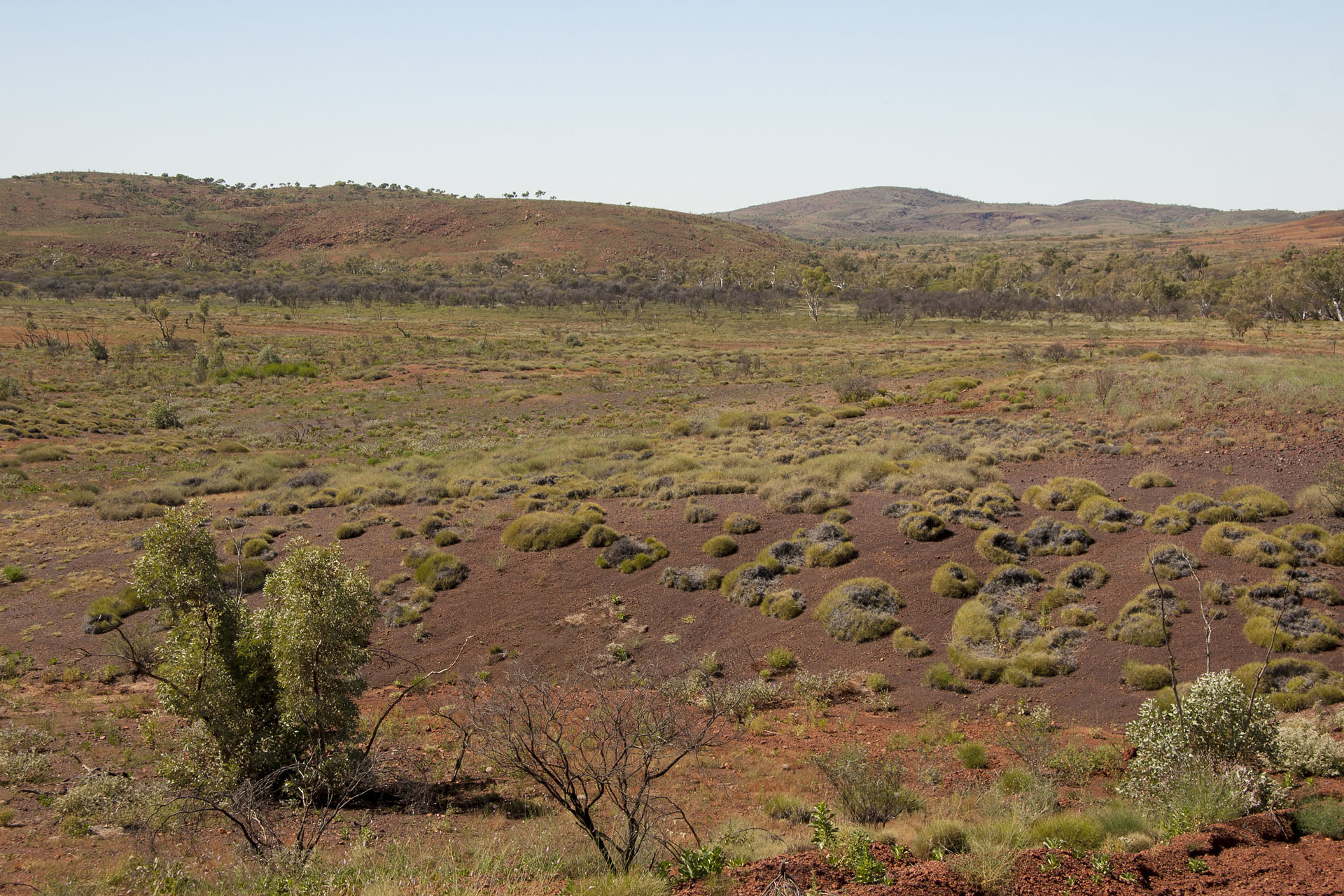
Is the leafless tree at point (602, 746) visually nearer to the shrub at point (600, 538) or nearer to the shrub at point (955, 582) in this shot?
the shrub at point (600, 538)

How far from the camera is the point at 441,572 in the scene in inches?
684

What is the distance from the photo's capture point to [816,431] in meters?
29.6

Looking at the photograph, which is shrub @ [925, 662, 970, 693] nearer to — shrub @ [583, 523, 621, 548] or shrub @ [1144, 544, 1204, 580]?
shrub @ [1144, 544, 1204, 580]

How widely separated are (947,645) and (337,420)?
34.0 meters

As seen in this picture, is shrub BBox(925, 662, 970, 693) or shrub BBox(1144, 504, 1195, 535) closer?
shrub BBox(925, 662, 970, 693)

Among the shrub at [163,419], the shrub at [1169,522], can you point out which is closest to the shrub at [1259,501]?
the shrub at [1169,522]

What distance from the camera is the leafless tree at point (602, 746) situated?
6.50 m

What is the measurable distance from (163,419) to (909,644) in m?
37.9

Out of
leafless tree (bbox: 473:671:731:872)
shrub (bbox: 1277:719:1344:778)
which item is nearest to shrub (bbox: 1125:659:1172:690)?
shrub (bbox: 1277:719:1344:778)

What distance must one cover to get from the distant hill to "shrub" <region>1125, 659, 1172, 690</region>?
117m

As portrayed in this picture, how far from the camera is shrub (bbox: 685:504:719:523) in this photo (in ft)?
62.4

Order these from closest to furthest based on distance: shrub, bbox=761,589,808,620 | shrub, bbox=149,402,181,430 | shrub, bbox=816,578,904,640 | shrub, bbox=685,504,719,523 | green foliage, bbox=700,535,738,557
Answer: shrub, bbox=816,578,904,640 < shrub, bbox=761,589,808,620 < green foliage, bbox=700,535,738,557 < shrub, bbox=685,504,719,523 < shrub, bbox=149,402,181,430

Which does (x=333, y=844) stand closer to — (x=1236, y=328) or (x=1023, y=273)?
(x=1236, y=328)

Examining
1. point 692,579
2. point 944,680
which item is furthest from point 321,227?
point 944,680
